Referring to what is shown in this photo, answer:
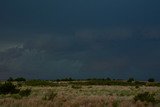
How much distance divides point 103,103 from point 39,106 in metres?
4.66

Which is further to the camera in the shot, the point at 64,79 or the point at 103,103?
the point at 64,79

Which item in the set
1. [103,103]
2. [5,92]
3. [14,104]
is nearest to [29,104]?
[14,104]

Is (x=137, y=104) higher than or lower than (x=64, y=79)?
lower

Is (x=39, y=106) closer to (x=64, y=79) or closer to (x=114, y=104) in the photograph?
(x=114, y=104)

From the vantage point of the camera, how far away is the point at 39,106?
2514cm

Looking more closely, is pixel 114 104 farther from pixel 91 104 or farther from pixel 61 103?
pixel 61 103

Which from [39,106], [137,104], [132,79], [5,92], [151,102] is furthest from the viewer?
[132,79]

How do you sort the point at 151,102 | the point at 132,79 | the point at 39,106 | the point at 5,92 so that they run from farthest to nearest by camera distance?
the point at 132,79, the point at 5,92, the point at 151,102, the point at 39,106

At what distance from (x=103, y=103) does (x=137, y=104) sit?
227cm

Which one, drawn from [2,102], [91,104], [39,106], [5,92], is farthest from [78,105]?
[5,92]

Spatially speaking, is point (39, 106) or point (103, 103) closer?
point (39, 106)

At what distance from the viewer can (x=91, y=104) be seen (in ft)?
86.9

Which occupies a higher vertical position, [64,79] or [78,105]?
[64,79]

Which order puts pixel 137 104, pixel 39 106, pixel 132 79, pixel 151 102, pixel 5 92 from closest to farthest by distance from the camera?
pixel 39 106 < pixel 137 104 < pixel 151 102 < pixel 5 92 < pixel 132 79
